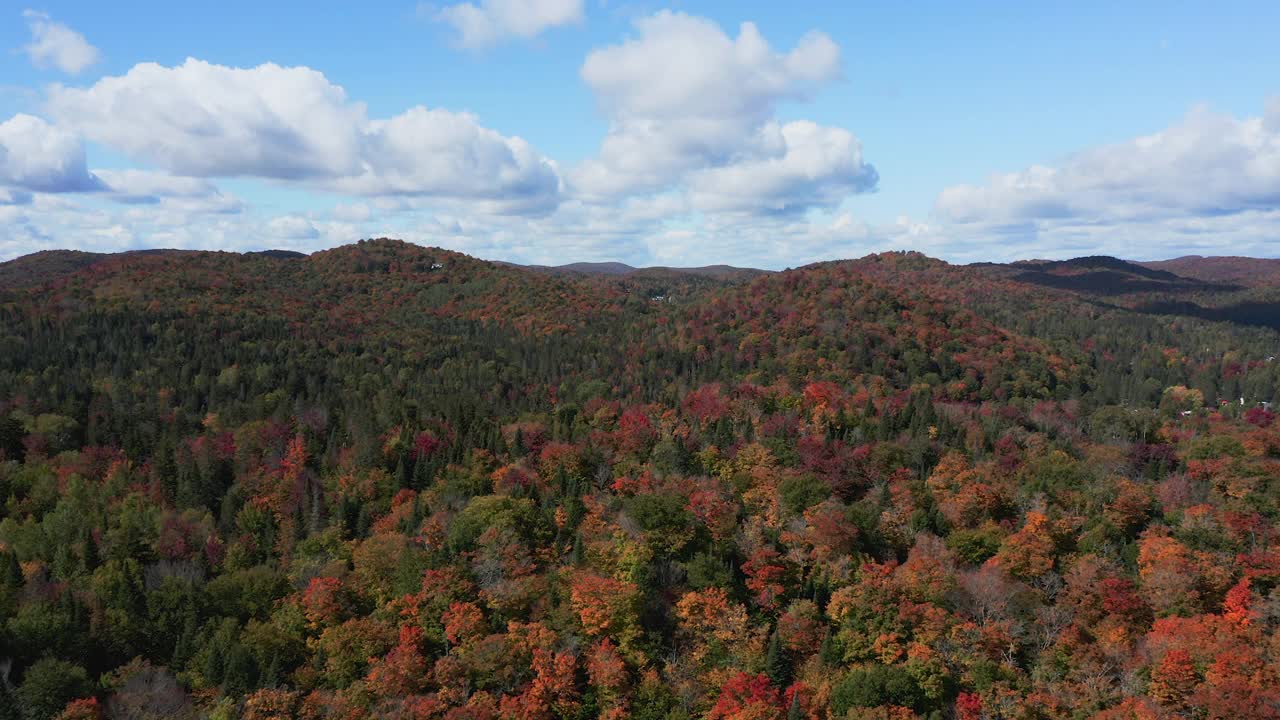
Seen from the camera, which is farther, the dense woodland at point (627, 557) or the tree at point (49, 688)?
the dense woodland at point (627, 557)

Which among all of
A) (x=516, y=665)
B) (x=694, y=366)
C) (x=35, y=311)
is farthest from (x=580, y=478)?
(x=35, y=311)

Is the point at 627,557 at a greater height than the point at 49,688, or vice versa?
the point at 627,557

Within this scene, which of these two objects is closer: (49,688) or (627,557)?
(49,688)

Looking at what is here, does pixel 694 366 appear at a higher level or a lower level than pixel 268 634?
higher

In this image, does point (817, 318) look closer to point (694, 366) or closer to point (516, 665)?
point (694, 366)

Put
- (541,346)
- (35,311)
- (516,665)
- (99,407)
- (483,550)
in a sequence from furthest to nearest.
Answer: (541,346), (35,311), (99,407), (483,550), (516,665)

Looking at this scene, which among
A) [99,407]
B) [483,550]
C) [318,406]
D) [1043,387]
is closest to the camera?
[483,550]

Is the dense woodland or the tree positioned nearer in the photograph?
the tree

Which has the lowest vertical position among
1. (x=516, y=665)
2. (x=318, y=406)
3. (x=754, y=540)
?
(x=516, y=665)
